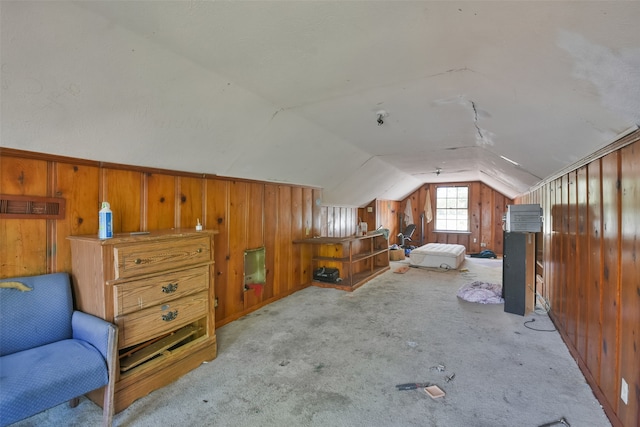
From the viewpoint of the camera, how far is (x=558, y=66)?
1352mm

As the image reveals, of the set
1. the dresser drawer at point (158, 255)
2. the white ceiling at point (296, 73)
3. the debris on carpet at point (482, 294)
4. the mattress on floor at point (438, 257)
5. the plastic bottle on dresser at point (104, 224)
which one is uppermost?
the white ceiling at point (296, 73)

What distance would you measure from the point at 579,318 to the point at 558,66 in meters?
2.24

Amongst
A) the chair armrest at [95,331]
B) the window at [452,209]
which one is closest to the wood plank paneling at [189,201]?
the chair armrest at [95,331]

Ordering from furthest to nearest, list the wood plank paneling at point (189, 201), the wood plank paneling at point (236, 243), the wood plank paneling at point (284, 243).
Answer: the wood plank paneling at point (284, 243), the wood plank paneling at point (236, 243), the wood plank paneling at point (189, 201)

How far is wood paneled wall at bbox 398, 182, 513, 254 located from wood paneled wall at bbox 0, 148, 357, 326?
5.52 meters

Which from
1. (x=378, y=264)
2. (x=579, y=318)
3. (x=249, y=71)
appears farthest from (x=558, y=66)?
(x=378, y=264)

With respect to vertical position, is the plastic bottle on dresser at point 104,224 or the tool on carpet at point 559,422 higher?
the plastic bottle on dresser at point 104,224

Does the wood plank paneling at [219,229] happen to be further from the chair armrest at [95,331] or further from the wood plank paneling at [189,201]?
the chair armrest at [95,331]

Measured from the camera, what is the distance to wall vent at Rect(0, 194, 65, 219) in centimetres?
182

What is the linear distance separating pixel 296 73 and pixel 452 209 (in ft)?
28.1

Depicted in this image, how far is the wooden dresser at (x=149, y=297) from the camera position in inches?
73.8

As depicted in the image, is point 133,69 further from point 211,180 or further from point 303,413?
point 303,413

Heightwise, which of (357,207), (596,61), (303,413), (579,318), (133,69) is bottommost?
(303,413)

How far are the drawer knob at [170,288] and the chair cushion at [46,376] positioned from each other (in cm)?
52
